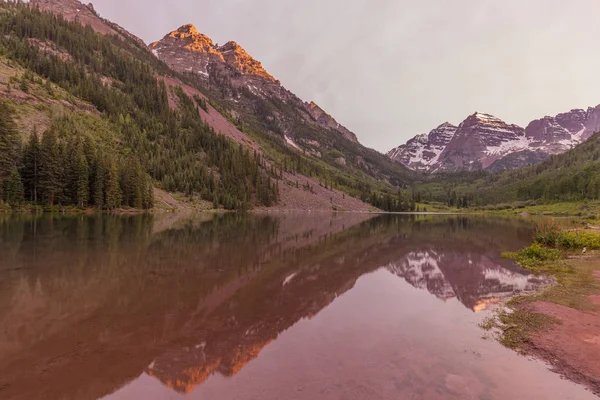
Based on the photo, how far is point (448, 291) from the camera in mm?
19750

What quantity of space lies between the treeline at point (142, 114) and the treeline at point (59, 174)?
10506 millimetres

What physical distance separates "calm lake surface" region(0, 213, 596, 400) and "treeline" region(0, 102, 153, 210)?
61.0 meters

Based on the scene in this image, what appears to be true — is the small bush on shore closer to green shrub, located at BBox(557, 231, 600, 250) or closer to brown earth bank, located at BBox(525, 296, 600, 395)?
green shrub, located at BBox(557, 231, 600, 250)

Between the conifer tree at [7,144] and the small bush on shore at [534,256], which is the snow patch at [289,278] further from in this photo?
the conifer tree at [7,144]

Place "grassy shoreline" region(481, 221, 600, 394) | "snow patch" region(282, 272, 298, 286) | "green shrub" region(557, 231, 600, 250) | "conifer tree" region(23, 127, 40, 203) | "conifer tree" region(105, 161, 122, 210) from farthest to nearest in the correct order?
"conifer tree" region(105, 161, 122, 210)
"conifer tree" region(23, 127, 40, 203)
"green shrub" region(557, 231, 600, 250)
"snow patch" region(282, 272, 298, 286)
"grassy shoreline" region(481, 221, 600, 394)

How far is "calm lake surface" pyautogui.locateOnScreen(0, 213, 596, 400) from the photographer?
8.32 metres

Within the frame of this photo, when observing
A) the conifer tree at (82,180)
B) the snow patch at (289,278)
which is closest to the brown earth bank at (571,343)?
the snow patch at (289,278)

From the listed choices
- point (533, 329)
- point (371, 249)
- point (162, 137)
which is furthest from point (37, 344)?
point (162, 137)

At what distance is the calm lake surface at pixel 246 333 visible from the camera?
8320 mm

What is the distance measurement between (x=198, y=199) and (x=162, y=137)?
1900 inches

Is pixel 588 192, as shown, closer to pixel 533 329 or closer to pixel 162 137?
pixel 533 329

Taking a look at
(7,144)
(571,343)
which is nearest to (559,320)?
(571,343)

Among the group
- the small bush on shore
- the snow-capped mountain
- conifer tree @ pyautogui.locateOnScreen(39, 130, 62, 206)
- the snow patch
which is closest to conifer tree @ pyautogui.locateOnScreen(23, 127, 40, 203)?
conifer tree @ pyautogui.locateOnScreen(39, 130, 62, 206)

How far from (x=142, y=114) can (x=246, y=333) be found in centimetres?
16897
